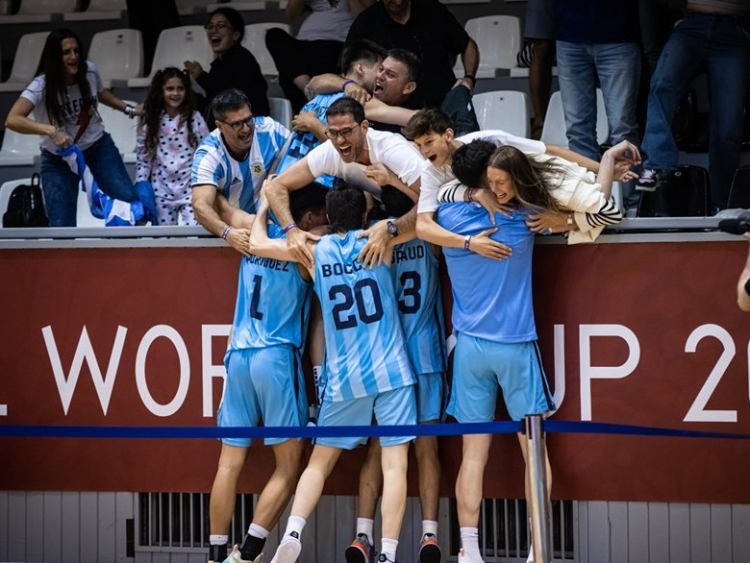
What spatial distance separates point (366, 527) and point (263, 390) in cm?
90

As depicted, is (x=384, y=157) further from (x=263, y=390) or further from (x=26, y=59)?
(x=26, y=59)

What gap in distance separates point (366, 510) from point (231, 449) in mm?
792

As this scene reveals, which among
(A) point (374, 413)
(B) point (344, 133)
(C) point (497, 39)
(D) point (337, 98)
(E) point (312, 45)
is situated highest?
(C) point (497, 39)

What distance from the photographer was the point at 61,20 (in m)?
12.3

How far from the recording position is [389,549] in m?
6.71

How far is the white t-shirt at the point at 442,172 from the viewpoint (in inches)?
269

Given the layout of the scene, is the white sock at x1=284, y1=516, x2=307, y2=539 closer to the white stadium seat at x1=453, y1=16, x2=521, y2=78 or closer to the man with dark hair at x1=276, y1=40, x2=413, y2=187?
the man with dark hair at x1=276, y1=40, x2=413, y2=187

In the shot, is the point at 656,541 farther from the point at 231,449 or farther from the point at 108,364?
the point at 108,364

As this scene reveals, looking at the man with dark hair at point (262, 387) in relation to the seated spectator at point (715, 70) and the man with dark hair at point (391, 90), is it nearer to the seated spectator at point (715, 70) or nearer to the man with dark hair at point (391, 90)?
the man with dark hair at point (391, 90)

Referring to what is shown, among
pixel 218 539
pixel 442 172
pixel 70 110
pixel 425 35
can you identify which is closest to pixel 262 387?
pixel 218 539

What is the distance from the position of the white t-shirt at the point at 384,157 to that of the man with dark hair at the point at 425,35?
1.36 metres

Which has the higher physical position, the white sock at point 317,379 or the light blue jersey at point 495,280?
the light blue jersey at point 495,280

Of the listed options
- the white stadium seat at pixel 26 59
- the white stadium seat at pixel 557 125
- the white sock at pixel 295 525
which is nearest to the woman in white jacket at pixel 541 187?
the white sock at pixel 295 525

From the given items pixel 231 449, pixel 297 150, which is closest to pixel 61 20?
pixel 297 150
